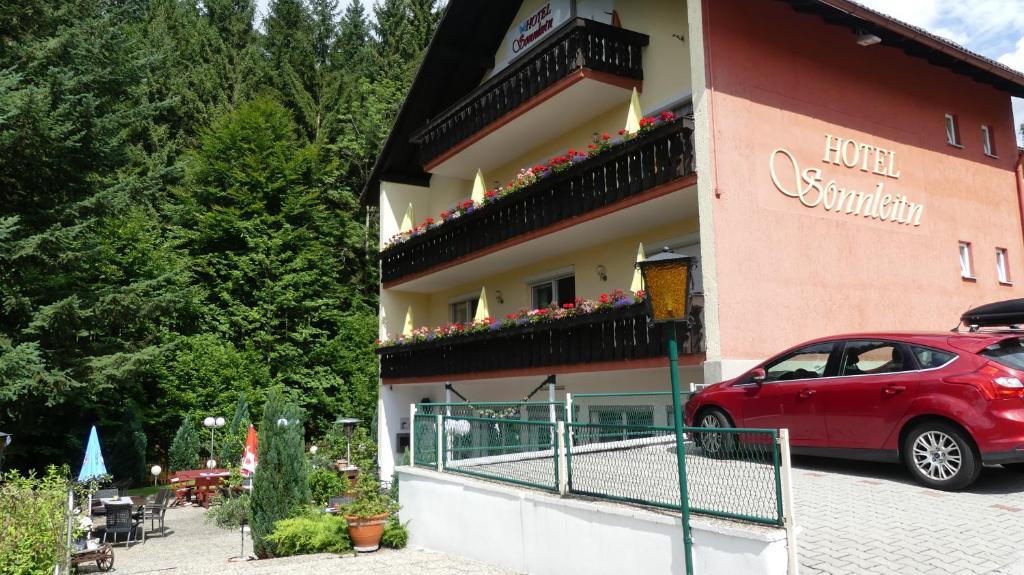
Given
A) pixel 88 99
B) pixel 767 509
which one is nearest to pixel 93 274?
pixel 88 99

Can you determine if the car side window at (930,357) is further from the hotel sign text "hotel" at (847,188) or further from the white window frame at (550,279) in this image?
the white window frame at (550,279)

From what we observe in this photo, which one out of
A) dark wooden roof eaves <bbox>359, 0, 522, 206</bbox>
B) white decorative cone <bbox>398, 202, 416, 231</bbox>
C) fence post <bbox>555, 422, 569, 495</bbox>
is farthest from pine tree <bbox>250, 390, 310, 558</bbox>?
dark wooden roof eaves <bbox>359, 0, 522, 206</bbox>

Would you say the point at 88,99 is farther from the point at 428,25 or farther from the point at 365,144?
the point at 428,25

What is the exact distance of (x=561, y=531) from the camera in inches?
329

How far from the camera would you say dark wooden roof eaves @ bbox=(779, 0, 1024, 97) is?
14.4m

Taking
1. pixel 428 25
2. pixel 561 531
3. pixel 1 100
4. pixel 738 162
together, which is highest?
pixel 428 25

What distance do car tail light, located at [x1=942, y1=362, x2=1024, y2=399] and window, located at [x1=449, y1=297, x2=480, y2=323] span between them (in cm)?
1668

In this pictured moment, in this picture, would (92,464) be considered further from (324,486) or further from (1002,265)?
(1002,265)

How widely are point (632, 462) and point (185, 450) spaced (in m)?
22.9

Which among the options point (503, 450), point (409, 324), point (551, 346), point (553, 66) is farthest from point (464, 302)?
point (503, 450)

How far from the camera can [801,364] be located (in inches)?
396

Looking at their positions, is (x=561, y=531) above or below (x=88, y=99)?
below

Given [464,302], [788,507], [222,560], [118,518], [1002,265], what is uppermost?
[464,302]

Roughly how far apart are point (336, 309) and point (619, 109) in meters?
19.5
